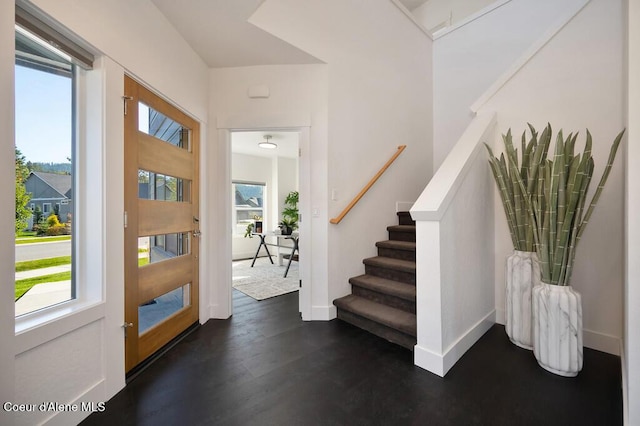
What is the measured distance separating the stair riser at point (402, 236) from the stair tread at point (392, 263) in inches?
12.3

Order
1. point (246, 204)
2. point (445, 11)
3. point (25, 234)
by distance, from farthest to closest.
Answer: point (246, 204) < point (445, 11) < point (25, 234)

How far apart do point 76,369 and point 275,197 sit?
551cm

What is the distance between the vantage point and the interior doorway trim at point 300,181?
2604mm

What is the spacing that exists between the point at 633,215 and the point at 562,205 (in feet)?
1.55

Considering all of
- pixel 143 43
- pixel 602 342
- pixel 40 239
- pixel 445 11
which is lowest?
pixel 602 342

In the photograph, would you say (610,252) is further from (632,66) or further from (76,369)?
(76,369)

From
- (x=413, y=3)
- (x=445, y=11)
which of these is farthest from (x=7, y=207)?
(x=413, y=3)

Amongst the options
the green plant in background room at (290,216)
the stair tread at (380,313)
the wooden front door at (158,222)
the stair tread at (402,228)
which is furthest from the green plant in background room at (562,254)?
the green plant in background room at (290,216)

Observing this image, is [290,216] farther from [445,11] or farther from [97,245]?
[445,11]

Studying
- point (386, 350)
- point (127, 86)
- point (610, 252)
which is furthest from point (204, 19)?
point (610, 252)

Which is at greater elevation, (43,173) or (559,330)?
(43,173)

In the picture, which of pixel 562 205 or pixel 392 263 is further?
pixel 392 263

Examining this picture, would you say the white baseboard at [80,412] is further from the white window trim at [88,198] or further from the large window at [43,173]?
the large window at [43,173]

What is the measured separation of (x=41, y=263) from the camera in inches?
51.3
